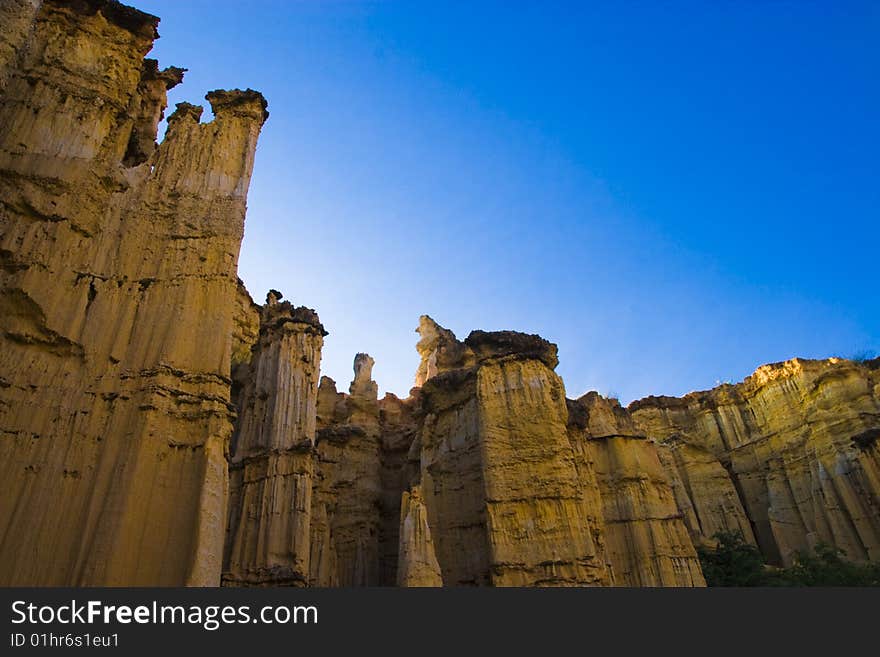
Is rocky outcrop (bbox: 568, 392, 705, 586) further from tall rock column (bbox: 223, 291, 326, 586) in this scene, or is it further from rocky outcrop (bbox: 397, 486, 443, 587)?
tall rock column (bbox: 223, 291, 326, 586)

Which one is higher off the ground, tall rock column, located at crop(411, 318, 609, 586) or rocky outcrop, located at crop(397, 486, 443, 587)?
tall rock column, located at crop(411, 318, 609, 586)

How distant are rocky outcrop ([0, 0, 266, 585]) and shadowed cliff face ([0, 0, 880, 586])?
1.6 inches

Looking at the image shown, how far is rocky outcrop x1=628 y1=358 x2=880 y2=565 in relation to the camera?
37.8 metres

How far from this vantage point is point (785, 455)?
44406 millimetres

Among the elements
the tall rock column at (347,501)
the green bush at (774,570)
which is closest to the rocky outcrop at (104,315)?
the tall rock column at (347,501)

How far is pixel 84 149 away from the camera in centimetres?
1147

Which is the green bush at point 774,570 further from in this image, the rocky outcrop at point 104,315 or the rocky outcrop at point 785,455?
the rocky outcrop at point 104,315

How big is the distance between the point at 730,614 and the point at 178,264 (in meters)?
11.0

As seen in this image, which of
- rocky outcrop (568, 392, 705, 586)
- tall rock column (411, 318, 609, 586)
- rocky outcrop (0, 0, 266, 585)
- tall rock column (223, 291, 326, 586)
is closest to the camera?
rocky outcrop (0, 0, 266, 585)

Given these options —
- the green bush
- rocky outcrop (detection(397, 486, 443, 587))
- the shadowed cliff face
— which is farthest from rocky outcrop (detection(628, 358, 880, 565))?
rocky outcrop (detection(397, 486, 443, 587))

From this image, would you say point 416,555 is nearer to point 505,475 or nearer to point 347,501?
point 505,475

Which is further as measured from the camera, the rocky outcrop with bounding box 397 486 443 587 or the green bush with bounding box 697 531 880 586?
the green bush with bounding box 697 531 880 586

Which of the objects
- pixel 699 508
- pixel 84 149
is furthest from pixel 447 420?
pixel 699 508

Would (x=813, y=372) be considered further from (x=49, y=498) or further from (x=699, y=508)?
(x=49, y=498)
